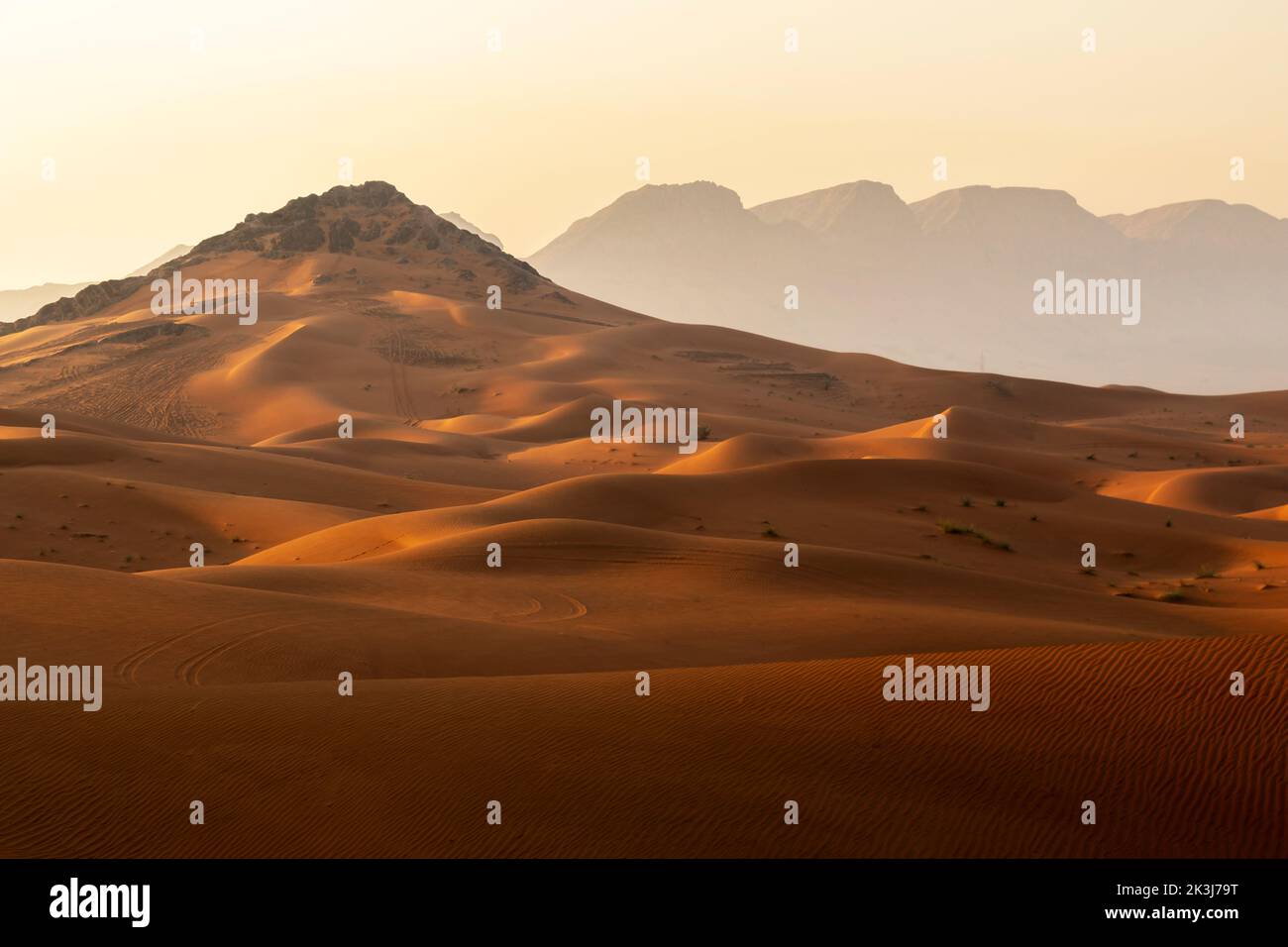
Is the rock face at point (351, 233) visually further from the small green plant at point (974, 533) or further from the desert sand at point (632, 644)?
the small green plant at point (974, 533)

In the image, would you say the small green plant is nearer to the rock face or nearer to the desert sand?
the desert sand

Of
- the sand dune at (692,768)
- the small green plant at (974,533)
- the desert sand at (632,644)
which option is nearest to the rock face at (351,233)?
the desert sand at (632,644)

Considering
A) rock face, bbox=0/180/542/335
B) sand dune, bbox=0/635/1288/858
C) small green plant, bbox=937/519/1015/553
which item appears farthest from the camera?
rock face, bbox=0/180/542/335

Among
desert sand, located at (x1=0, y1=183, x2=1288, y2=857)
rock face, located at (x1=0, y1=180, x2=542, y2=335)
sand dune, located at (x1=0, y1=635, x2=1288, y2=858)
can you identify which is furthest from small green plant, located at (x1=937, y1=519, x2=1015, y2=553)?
rock face, located at (x1=0, y1=180, x2=542, y2=335)
